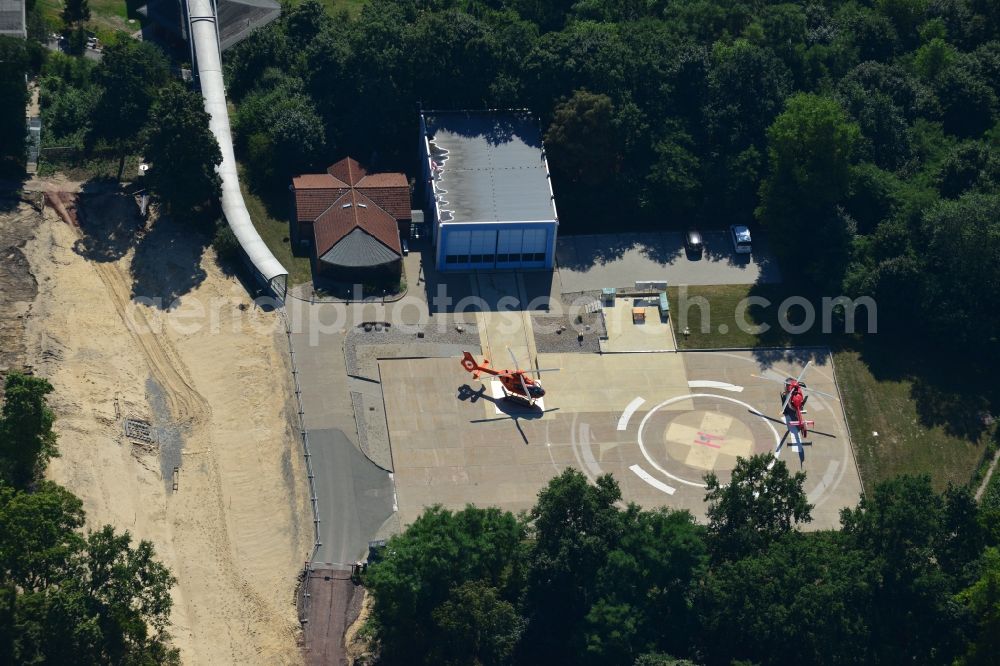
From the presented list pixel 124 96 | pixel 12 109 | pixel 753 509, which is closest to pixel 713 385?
pixel 753 509

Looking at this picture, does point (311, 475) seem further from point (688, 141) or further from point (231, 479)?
point (688, 141)

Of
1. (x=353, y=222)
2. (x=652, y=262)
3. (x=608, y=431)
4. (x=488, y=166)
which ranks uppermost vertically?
(x=488, y=166)

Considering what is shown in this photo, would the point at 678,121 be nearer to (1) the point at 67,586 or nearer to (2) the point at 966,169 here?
(2) the point at 966,169

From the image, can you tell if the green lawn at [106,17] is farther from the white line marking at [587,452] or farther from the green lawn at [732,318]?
the white line marking at [587,452]

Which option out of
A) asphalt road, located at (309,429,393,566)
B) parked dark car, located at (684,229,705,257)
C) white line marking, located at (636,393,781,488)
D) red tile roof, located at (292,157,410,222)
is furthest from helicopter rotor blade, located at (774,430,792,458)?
red tile roof, located at (292,157,410,222)

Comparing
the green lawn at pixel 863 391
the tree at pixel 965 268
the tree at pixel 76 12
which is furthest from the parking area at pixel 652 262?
the tree at pixel 76 12

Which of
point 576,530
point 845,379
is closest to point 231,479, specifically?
point 576,530

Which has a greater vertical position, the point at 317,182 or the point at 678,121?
the point at 678,121
